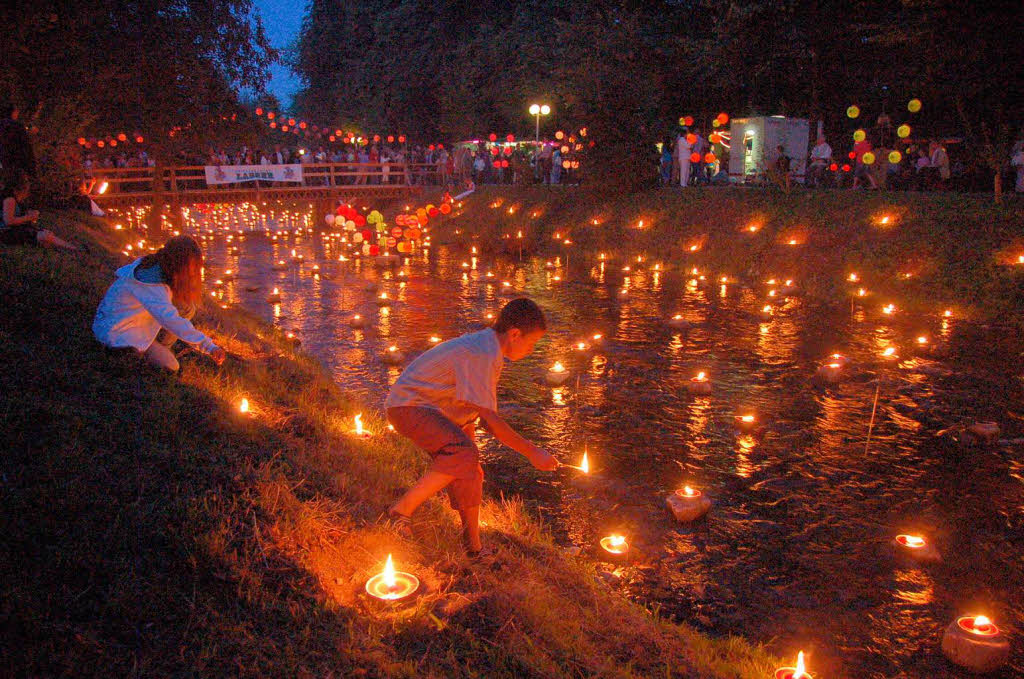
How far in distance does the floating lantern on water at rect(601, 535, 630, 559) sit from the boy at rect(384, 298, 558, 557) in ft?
4.00

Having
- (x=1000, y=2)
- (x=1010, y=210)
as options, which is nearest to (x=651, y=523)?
(x=1010, y=210)

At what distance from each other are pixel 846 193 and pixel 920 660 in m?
14.9

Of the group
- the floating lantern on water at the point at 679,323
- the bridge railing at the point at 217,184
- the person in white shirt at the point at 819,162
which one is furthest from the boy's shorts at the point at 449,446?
the bridge railing at the point at 217,184

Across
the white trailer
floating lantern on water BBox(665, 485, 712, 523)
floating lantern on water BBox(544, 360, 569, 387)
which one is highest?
the white trailer

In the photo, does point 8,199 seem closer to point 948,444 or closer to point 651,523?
point 651,523

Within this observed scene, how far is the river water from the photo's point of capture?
14.6ft

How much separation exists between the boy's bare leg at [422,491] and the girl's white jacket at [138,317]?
1.95 meters

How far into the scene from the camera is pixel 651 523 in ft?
17.9

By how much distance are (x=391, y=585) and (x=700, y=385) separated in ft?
18.9

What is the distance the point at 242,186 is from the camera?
32344mm

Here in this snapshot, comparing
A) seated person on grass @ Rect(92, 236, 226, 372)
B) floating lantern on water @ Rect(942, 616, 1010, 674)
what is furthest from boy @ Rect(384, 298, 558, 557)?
floating lantern on water @ Rect(942, 616, 1010, 674)

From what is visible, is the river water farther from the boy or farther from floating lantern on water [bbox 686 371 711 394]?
the boy

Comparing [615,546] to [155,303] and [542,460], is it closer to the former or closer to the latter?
[542,460]

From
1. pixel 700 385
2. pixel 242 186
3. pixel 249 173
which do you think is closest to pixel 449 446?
pixel 700 385
